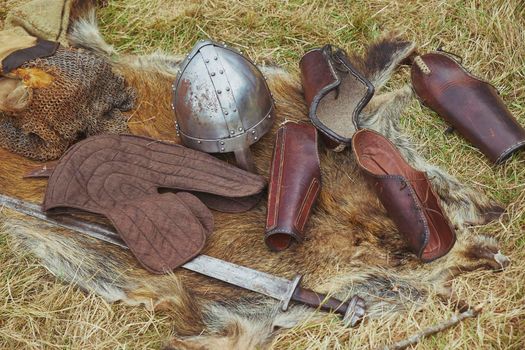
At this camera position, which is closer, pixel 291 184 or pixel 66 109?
pixel 291 184

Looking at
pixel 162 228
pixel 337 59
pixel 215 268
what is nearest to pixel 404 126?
pixel 337 59

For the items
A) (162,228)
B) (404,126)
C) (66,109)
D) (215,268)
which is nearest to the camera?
(215,268)

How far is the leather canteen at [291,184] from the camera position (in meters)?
3.37

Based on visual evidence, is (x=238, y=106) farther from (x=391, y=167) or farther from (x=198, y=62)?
(x=391, y=167)

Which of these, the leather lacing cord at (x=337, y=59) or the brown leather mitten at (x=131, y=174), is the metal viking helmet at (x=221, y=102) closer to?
the brown leather mitten at (x=131, y=174)

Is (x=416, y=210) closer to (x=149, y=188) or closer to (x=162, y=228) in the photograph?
(x=162, y=228)

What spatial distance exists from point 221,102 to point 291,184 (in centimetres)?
62

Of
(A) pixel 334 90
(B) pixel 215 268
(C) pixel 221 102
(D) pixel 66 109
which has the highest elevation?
(C) pixel 221 102

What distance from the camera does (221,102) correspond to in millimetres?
3637

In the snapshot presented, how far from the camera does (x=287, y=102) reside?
4055mm

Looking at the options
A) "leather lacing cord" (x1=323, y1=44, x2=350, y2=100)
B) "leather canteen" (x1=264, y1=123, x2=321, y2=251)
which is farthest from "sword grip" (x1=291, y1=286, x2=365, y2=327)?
"leather lacing cord" (x1=323, y1=44, x2=350, y2=100)

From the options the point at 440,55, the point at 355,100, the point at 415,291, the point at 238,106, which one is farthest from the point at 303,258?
the point at 440,55

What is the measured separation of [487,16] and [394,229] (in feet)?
6.32

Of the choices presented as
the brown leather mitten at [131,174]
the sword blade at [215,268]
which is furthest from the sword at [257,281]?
the brown leather mitten at [131,174]
